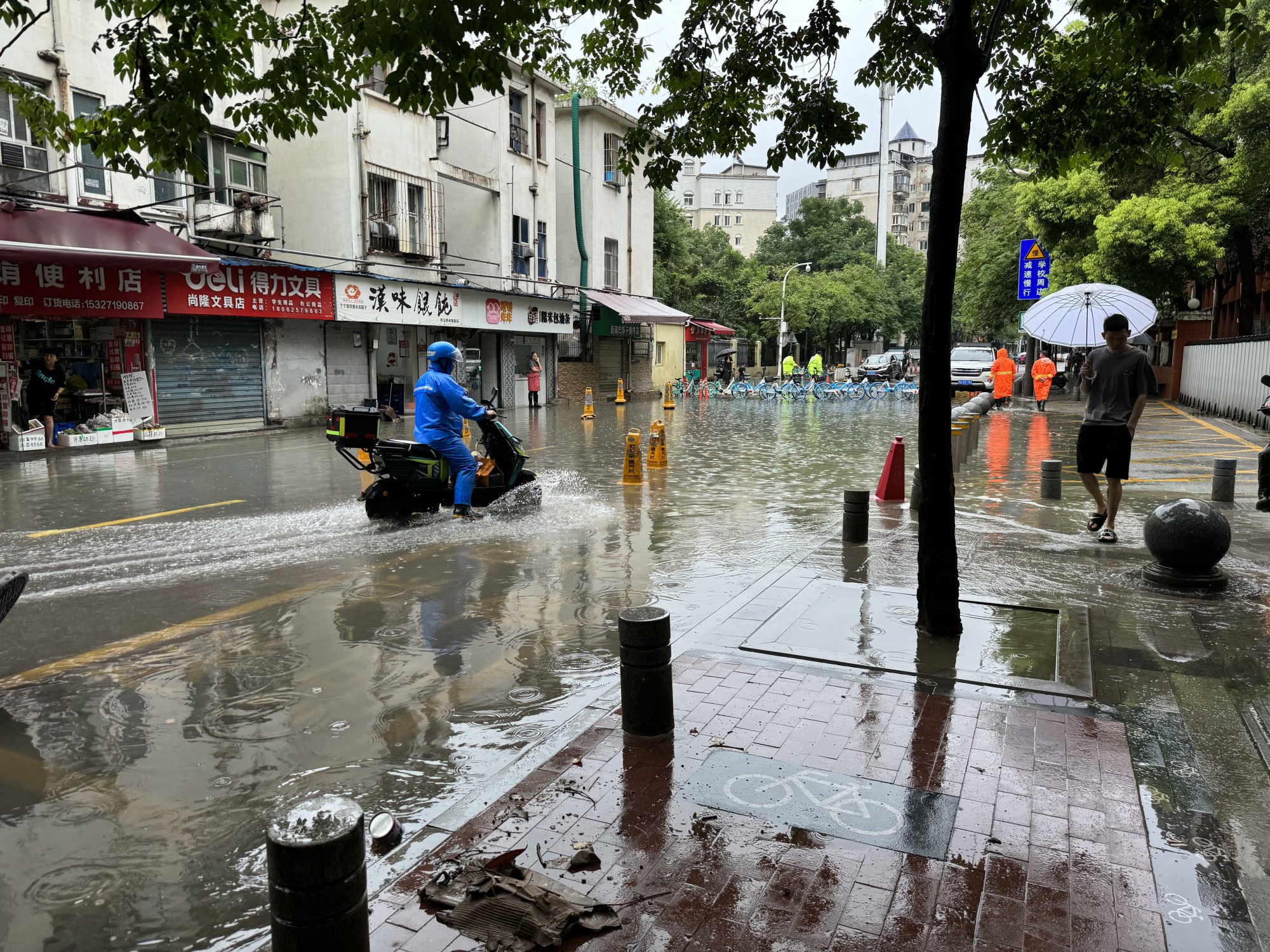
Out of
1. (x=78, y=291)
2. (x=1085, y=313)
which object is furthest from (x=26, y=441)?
(x=1085, y=313)

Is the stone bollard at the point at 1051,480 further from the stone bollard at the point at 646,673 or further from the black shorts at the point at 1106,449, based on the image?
the stone bollard at the point at 646,673

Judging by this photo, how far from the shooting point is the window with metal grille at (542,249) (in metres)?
30.8

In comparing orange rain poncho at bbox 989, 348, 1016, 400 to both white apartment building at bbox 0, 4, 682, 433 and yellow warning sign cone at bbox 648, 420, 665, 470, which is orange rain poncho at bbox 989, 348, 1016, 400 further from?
yellow warning sign cone at bbox 648, 420, 665, 470

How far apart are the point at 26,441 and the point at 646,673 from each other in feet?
51.2

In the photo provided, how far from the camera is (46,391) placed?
15.7 metres

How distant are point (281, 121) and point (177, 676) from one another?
3470 millimetres

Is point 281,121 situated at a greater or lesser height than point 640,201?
lesser

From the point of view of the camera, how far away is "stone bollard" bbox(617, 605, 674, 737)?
4.04 meters

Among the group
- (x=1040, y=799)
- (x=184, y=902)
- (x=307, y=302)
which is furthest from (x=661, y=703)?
(x=307, y=302)

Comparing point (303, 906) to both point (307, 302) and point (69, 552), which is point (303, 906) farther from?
point (307, 302)

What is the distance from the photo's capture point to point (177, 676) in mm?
4988

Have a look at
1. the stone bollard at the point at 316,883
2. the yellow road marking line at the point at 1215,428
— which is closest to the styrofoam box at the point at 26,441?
the stone bollard at the point at 316,883

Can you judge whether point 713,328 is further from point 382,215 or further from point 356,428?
point 356,428

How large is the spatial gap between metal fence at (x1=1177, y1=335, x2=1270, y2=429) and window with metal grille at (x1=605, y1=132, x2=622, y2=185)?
805 inches
